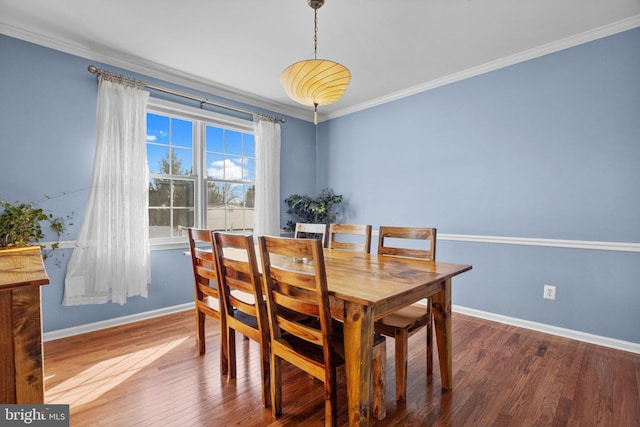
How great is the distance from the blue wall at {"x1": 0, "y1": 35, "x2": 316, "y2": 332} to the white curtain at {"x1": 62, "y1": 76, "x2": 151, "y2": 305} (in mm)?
90

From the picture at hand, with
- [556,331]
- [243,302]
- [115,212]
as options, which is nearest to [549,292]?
[556,331]

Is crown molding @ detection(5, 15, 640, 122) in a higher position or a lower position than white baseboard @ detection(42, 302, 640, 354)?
higher

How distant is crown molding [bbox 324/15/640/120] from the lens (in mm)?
2416

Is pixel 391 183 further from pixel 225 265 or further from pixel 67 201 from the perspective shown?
pixel 67 201

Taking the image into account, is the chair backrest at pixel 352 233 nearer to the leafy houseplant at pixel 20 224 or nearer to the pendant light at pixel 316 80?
the pendant light at pixel 316 80

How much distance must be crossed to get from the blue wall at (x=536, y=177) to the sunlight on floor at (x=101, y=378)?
113 inches

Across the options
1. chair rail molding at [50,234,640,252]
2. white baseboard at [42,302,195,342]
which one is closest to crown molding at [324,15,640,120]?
chair rail molding at [50,234,640,252]

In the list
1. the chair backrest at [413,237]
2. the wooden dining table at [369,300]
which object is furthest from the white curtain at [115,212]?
the chair backrest at [413,237]

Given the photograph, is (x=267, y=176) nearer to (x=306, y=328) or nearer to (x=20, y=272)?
(x=306, y=328)

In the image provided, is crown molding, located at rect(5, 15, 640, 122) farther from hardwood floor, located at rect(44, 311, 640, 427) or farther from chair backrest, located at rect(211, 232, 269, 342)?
hardwood floor, located at rect(44, 311, 640, 427)

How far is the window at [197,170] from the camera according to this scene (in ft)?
10.6

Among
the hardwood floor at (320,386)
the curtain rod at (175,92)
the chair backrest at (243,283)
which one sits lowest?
the hardwood floor at (320,386)

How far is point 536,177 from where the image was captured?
282 cm

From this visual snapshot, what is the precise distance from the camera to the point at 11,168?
7.90 ft
